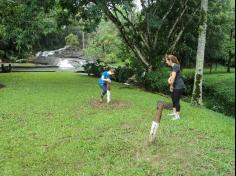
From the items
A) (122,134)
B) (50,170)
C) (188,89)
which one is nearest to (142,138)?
(122,134)

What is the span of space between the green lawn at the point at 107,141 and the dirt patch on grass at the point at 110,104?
37mm

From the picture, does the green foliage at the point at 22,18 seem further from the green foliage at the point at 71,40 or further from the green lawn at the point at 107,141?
the green foliage at the point at 71,40

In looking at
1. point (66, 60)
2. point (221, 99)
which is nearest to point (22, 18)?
point (221, 99)

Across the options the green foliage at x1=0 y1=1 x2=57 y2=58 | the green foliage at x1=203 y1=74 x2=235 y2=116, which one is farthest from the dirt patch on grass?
the green foliage at x1=0 y1=1 x2=57 y2=58

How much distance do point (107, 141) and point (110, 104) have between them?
4922mm

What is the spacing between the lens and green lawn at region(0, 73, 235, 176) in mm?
7137

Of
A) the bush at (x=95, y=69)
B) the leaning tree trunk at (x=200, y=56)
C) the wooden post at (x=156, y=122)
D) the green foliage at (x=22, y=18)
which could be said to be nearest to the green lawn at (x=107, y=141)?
the wooden post at (x=156, y=122)

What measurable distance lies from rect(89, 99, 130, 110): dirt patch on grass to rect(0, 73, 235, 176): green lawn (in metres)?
0.04

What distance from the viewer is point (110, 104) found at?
13688 mm

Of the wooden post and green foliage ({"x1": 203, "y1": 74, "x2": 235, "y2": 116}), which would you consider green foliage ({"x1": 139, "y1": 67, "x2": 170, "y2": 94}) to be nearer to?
green foliage ({"x1": 203, "y1": 74, "x2": 235, "y2": 116})

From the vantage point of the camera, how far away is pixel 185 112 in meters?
13.0

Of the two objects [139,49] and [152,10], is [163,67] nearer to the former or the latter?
[139,49]

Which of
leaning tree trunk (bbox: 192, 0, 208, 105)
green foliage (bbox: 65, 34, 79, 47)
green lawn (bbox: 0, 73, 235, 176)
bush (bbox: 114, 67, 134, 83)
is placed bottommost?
green lawn (bbox: 0, 73, 235, 176)

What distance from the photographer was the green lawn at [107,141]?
23.4 feet
